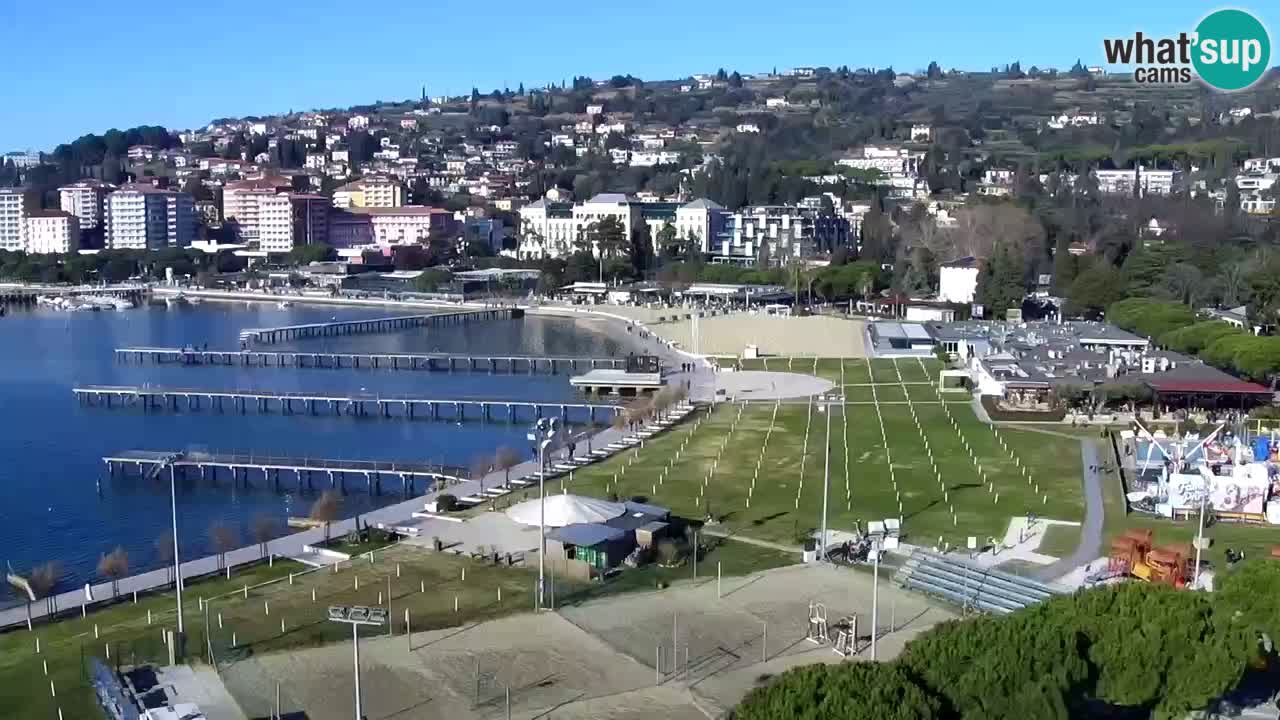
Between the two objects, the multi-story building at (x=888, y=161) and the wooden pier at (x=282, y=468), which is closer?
the wooden pier at (x=282, y=468)

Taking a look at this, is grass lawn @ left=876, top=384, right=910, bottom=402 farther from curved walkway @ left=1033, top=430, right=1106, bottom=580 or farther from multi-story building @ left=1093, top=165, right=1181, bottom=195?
multi-story building @ left=1093, top=165, right=1181, bottom=195

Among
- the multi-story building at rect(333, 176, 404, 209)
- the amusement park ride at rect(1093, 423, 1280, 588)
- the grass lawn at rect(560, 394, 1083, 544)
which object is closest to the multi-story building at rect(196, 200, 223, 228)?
the multi-story building at rect(333, 176, 404, 209)

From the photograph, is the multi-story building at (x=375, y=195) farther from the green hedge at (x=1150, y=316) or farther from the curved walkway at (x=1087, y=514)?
the curved walkway at (x=1087, y=514)

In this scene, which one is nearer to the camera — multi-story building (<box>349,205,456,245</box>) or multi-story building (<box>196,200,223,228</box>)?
multi-story building (<box>349,205,456,245</box>)

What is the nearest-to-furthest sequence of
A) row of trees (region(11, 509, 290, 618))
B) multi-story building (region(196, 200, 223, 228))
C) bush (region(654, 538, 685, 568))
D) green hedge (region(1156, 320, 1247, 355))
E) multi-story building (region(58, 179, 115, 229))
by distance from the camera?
row of trees (region(11, 509, 290, 618)) < bush (region(654, 538, 685, 568)) < green hedge (region(1156, 320, 1247, 355)) < multi-story building (region(58, 179, 115, 229)) < multi-story building (region(196, 200, 223, 228))

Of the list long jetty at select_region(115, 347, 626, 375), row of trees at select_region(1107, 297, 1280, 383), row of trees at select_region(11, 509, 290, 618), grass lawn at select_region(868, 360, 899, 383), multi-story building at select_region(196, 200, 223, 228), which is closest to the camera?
row of trees at select_region(11, 509, 290, 618)

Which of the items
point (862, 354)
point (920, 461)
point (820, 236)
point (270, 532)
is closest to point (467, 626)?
point (270, 532)

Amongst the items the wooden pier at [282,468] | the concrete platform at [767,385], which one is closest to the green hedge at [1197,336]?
the concrete platform at [767,385]

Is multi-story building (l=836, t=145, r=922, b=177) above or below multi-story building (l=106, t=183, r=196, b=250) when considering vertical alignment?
above
